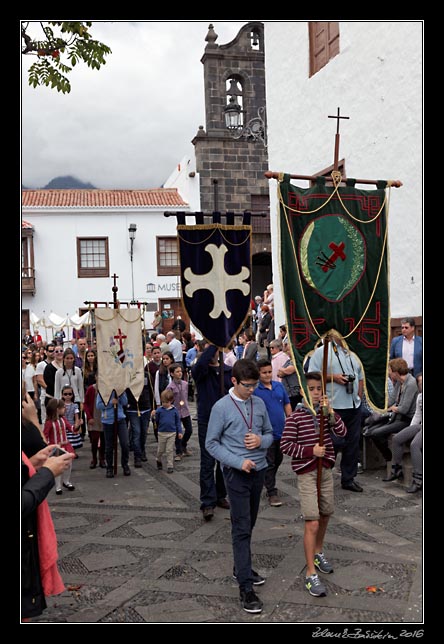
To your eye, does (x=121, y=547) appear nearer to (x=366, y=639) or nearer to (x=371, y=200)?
(x=366, y=639)

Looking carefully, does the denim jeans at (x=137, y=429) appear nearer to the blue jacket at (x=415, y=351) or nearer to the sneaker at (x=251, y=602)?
the blue jacket at (x=415, y=351)

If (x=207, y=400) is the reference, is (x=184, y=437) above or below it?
below

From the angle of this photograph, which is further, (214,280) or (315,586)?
(214,280)

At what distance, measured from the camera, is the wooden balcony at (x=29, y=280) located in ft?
99.9

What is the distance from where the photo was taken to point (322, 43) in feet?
49.9

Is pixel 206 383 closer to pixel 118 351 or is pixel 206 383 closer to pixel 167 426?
pixel 167 426

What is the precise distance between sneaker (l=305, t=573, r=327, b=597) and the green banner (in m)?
1.60

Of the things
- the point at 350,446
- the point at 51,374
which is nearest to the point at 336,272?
the point at 350,446

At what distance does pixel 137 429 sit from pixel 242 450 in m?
5.19

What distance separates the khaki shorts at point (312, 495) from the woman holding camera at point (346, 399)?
2.55 m

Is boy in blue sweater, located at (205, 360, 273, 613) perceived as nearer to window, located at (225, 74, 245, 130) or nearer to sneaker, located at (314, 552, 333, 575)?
sneaker, located at (314, 552, 333, 575)

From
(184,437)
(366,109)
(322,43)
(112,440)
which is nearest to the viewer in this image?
(112,440)

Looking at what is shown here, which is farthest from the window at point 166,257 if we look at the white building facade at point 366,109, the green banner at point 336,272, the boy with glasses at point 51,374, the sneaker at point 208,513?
the green banner at point 336,272
